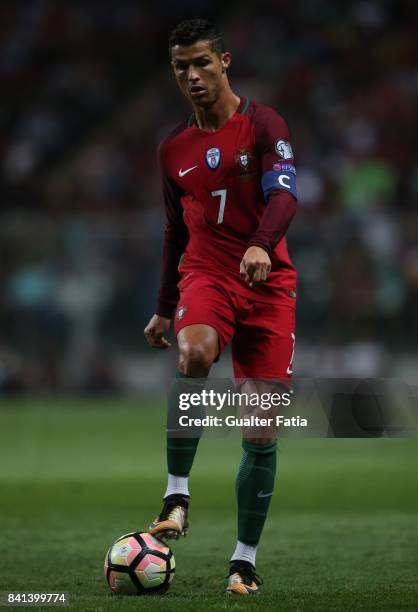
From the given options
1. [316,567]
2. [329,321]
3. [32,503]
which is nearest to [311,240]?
[329,321]

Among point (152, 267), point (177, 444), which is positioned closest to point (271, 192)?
point (177, 444)

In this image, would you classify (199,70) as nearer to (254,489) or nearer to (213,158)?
(213,158)

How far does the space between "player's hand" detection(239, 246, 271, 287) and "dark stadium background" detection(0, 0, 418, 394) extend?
1021 cm

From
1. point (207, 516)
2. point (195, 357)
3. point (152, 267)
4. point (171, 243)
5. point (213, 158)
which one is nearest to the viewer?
point (195, 357)

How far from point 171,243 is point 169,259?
0.08 metres

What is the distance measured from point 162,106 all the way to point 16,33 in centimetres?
372

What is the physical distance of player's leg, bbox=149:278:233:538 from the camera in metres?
4.91

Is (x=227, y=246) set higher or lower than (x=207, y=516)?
higher

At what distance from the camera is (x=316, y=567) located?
5.61 metres

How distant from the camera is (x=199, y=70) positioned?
510 cm

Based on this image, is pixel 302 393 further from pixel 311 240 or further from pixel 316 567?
pixel 311 240

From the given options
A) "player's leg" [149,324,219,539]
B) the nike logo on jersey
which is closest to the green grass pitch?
"player's leg" [149,324,219,539]

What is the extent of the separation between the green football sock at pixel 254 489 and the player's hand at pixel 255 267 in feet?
2.44

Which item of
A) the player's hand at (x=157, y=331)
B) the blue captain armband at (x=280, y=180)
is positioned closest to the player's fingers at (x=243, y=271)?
the blue captain armband at (x=280, y=180)
